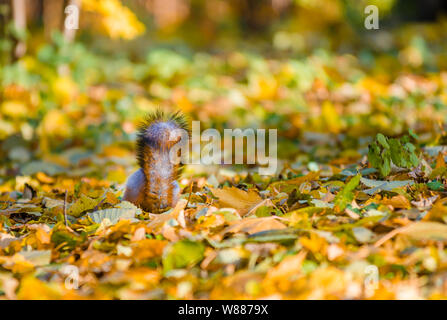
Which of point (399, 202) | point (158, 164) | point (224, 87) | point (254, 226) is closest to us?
point (254, 226)

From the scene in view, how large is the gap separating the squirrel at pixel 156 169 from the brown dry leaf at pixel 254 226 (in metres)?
0.51

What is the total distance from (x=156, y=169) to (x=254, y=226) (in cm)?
63

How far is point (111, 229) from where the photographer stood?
82.6 inches

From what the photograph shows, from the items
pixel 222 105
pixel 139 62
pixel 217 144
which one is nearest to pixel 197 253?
pixel 217 144

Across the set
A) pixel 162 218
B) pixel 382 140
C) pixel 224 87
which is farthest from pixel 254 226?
pixel 224 87

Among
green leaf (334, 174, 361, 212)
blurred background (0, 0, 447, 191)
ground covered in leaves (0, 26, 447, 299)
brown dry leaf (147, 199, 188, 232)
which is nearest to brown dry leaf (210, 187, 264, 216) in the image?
ground covered in leaves (0, 26, 447, 299)

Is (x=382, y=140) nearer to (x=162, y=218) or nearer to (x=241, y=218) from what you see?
(x=241, y=218)

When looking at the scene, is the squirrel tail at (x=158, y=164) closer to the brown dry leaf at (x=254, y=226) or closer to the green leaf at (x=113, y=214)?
the green leaf at (x=113, y=214)

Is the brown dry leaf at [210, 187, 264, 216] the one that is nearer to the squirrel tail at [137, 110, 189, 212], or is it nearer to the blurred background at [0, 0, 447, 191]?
the squirrel tail at [137, 110, 189, 212]

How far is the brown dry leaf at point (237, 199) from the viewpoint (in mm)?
2332

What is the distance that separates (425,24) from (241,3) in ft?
12.4

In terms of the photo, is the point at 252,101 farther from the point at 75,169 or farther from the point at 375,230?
the point at 375,230

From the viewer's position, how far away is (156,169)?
244 centimetres

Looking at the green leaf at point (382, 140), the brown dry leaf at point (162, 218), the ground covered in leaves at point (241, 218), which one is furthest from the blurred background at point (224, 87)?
the brown dry leaf at point (162, 218)
